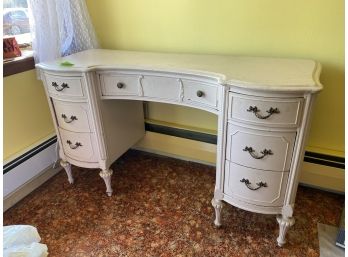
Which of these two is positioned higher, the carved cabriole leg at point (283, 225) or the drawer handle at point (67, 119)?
the drawer handle at point (67, 119)

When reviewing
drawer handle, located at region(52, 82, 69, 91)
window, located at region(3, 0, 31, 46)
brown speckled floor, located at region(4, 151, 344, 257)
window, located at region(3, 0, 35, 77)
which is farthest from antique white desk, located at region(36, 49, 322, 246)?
window, located at region(3, 0, 31, 46)

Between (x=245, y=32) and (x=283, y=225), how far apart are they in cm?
98

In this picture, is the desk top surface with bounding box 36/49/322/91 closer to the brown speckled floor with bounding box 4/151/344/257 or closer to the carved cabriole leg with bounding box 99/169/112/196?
the carved cabriole leg with bounding box 99/169/112/196

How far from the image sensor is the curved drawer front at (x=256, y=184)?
119cm

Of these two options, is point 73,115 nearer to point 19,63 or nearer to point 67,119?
point 67,119

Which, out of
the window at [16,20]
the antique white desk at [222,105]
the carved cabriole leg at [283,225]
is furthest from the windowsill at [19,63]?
the carved cabriole leg at [283,225]

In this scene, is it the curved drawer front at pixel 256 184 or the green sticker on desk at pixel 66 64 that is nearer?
the curved drawer front at pixel 256 184

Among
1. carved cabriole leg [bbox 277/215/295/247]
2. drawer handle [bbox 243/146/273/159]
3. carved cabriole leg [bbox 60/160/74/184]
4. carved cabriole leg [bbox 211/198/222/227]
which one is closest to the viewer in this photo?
drawer handle [bbox 243/146/273/159]

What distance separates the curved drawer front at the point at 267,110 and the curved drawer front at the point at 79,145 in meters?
0.84

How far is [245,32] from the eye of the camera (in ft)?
4.79

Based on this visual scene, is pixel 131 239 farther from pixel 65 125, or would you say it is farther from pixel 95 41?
pixel 95 41

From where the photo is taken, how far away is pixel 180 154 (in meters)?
1.98

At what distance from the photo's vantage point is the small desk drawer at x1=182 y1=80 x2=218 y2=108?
1.20 metres

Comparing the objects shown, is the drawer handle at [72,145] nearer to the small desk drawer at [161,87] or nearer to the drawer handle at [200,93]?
the small desk drawer at [161,87]
